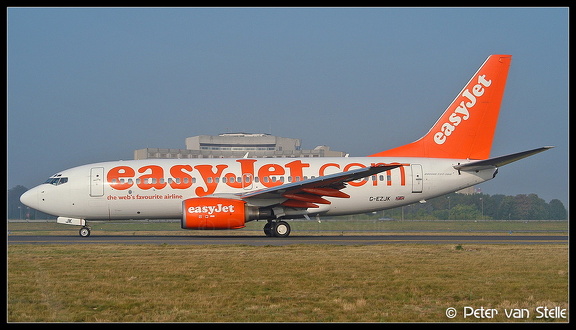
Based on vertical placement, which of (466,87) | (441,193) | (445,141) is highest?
(466,87)

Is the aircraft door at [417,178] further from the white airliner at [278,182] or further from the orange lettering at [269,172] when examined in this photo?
the orange lettering at [269,172]

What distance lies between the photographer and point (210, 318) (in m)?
10.7

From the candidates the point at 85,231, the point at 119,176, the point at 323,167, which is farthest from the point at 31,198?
the point at 323,167

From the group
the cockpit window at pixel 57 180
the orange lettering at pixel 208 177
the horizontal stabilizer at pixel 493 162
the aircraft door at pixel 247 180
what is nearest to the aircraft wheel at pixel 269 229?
the aircraft door at pixel 247 180

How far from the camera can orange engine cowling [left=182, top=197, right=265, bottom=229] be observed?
24984 mm

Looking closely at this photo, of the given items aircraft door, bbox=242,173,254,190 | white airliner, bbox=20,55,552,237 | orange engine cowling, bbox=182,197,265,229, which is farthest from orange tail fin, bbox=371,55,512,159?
orange engine cowling, bbox=182,197,265,229

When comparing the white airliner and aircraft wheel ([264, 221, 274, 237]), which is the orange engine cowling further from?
aircraft wheel ([264, 221, 274, 237])

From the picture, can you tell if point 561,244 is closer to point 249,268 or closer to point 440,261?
point 440,261

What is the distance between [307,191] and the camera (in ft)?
86.6

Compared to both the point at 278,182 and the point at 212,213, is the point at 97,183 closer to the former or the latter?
the point at 212,213

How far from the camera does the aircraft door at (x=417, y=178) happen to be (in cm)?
2805

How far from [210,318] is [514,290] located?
5851mm

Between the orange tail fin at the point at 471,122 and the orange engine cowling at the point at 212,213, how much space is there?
749 centimetres
